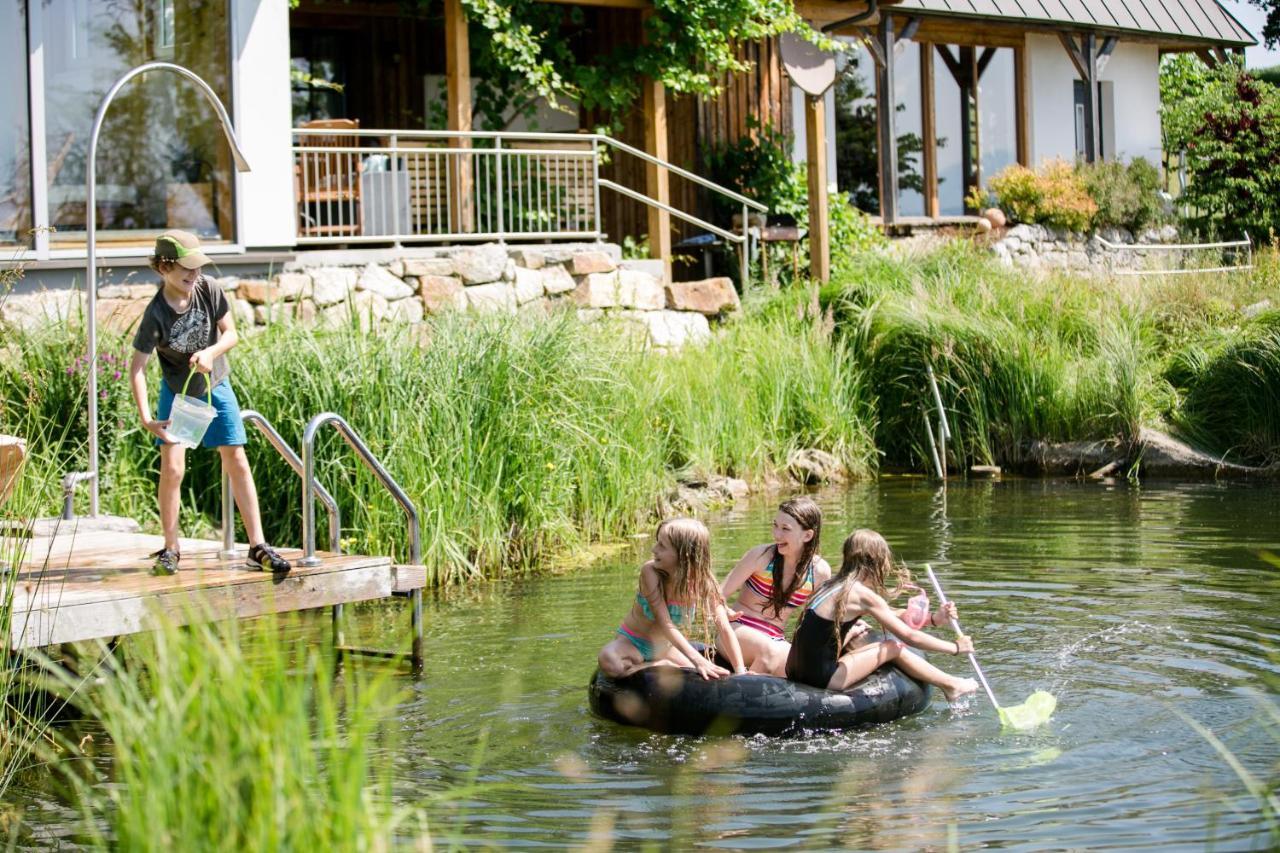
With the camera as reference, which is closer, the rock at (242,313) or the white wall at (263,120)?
the rock at (242,313)

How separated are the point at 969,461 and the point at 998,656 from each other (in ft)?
25.1

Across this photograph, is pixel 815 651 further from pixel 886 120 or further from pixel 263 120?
pixel 886 120

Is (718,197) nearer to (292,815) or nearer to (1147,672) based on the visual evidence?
(1147,672)

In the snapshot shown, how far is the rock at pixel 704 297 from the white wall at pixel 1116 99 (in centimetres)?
987

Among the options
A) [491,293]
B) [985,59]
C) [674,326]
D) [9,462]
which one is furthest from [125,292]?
[985,59]

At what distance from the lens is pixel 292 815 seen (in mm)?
3424

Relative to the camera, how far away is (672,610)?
7.27 m

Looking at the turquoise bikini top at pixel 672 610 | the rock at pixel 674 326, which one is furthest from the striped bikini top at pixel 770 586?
the rock at pixel 674 326

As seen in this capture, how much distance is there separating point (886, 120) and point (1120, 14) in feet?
21.1

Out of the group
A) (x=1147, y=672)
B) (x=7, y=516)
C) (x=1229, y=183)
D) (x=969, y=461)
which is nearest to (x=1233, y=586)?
(x=1147, y=672)

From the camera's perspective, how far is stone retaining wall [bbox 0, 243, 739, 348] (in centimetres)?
1256

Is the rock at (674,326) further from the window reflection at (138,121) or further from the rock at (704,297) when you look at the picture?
the window reflection at (138,121)

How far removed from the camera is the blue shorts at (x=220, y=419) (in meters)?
7.74

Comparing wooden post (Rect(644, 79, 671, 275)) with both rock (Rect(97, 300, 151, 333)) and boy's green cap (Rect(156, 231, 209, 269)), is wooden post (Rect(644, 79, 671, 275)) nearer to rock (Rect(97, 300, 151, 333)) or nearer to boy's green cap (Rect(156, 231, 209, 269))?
rock (Rect(97, 300, 151, 333))
